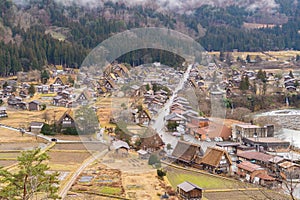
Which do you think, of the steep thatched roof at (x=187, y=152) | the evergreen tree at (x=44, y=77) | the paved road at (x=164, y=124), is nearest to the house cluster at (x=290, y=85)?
the paved road at (x=164, y=124)

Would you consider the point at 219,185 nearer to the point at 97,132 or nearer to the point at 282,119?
the point at 97,132

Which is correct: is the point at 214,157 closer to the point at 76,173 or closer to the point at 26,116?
the point at 76,173

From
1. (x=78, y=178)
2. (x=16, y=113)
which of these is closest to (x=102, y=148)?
(x=78, y=178)

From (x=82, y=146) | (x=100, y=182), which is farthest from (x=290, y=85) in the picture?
(x=100, y=182)

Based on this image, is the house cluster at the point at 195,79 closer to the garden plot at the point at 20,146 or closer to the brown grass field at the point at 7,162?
the garden plot at the point at 20,146

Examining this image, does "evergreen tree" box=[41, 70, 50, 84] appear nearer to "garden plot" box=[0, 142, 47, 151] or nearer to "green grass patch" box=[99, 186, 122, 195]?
"garden plot" box=[0, 142, 47, 151]

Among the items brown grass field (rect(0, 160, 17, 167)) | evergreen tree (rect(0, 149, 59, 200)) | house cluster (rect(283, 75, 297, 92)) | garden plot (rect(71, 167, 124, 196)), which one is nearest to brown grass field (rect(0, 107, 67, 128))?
brown grass field (rect(0, 160, 17, 167))
